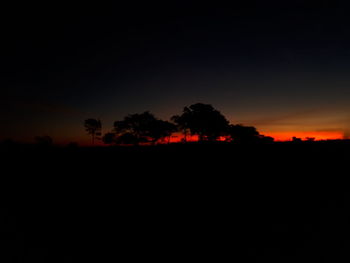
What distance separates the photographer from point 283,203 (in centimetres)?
474

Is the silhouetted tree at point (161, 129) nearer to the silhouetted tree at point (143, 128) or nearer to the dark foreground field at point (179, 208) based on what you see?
the silhouetted tree at point (143, 128)

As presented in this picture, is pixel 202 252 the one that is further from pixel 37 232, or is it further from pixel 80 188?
pixel 80 188

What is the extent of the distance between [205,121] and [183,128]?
442 cm

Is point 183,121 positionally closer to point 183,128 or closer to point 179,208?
point 183,128

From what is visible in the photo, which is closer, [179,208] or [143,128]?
[179,208]

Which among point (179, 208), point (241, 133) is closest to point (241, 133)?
point (241, 133)

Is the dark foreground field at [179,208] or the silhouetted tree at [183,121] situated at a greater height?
the silhouetted tree at [183,121]

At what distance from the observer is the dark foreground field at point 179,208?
3.57 metres

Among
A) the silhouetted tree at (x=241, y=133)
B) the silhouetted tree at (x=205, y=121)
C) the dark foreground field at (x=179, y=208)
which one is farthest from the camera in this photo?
the silhouetted tree at (x=241, y=133)

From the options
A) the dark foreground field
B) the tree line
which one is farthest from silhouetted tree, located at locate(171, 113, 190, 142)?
the dark foreground field

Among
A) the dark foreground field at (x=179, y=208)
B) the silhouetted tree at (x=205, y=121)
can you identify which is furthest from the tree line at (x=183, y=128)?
the dark foreground field at (x=179, y=208)

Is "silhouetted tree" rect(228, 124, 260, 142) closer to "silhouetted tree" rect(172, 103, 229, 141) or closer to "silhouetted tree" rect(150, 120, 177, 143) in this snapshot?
"silhouetted tree" rect(172, 103, 229, 141)

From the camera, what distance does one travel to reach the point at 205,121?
3081 centimetres

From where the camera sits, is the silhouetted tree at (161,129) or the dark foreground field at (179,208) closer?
the dark foreground field at (179,208)
